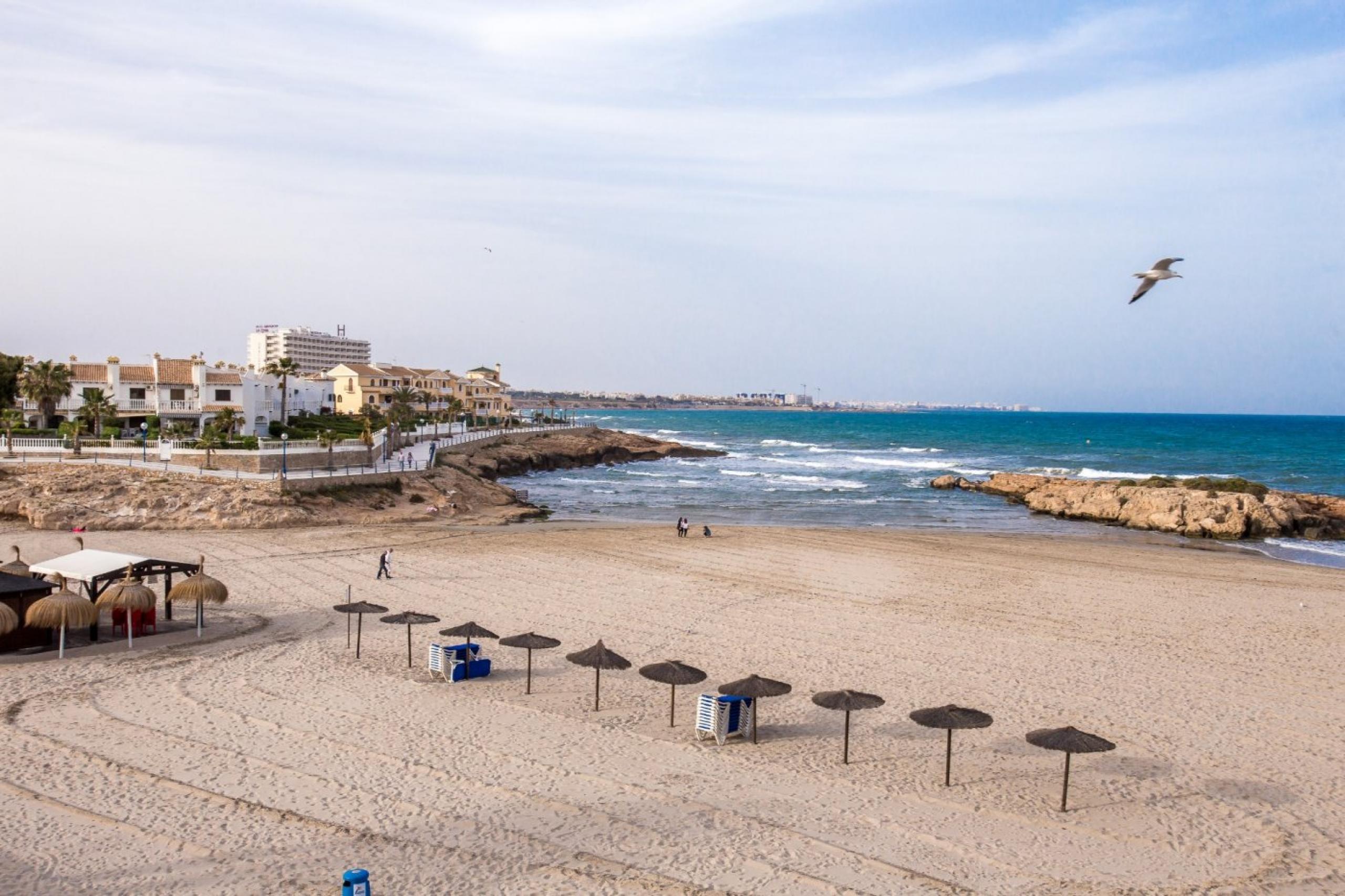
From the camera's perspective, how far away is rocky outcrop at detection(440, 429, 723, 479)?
198 ft

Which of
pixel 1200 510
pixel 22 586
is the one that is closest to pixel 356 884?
pixel 22 586

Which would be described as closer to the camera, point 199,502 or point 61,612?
point 61,612

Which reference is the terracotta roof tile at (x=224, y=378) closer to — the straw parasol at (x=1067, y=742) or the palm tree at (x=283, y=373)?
the palm tree at (x=283, y=373)

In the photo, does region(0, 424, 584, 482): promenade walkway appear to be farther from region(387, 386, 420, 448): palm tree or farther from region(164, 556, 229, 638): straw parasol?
region(387, 386, 420, 448): palm tree

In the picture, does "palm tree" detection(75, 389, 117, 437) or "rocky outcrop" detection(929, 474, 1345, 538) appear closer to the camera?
"rocky outcrop" detection(929, 474, 1345, 538)

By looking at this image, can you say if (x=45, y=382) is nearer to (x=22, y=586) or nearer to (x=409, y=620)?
(x=22, y=586)

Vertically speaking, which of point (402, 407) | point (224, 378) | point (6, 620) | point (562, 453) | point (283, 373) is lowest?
point (562, 453)

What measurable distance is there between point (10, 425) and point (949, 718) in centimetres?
3944

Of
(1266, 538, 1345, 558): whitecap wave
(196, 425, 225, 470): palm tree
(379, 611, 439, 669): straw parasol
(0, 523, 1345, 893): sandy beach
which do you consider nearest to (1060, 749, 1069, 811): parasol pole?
(0, 523, 1345, 893): sandy beach

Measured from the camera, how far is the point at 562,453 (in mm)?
79062

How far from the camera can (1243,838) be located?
11250 millimetres

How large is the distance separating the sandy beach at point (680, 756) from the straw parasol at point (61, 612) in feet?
2.44

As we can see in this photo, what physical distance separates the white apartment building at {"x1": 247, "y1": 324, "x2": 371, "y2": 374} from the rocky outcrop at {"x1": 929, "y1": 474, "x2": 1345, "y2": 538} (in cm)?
15347

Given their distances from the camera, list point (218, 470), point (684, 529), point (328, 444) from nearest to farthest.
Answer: point (684, 529) → point (218, 470) → point (328, 444)
